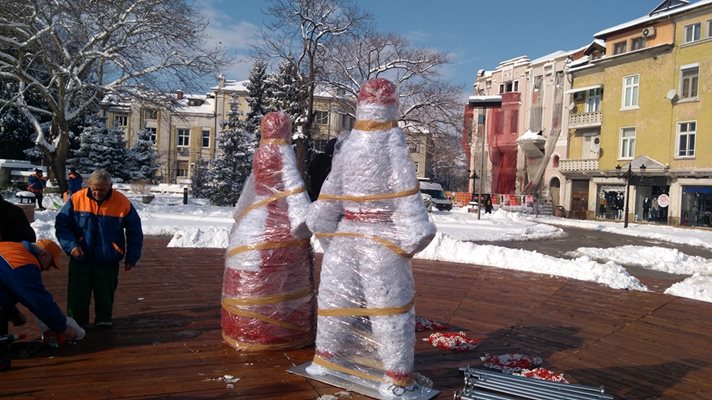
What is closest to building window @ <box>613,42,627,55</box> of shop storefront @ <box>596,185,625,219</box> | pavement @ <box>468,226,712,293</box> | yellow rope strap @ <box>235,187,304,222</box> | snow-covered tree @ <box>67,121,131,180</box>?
shop storefront @ <box>596,185,625,219</box>

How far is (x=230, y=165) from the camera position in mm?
34406

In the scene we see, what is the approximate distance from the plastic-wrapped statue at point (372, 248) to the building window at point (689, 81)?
112ft

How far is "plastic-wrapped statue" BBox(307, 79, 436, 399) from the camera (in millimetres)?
3676

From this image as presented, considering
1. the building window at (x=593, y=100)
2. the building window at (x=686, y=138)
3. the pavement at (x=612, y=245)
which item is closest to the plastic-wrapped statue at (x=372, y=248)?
the pavement at (x=612, y=245)

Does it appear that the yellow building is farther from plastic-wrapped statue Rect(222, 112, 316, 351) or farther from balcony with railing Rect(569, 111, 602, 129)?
plastic-wrapped statue Rect(222, 112, 316, 351)

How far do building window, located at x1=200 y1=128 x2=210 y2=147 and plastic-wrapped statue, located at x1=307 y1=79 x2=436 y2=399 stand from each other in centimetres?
6115

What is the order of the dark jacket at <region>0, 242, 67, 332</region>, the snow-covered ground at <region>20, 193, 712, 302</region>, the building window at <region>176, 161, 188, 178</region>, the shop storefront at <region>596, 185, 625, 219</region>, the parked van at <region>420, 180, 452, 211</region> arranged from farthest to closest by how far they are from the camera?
the building window at <region>176, 161, 188, 178</region>
the shop storefront at <region>596, 185, 625, 219</region>
the parked van at <region>420, 180, 452, 211</region>
the snow-covered ground at <region>20, 193, 712, 302</region>
the dark jacket at <region>0, 242, 67, 332</region>

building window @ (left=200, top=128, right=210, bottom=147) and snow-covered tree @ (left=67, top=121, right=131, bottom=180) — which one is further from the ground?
building window @ (left=200, top=128, right=210, bottom=147)

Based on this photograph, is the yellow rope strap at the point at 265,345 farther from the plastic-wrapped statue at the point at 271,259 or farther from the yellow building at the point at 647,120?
the yellow building at the point at 647,120

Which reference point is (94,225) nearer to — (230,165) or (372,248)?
(372,248)

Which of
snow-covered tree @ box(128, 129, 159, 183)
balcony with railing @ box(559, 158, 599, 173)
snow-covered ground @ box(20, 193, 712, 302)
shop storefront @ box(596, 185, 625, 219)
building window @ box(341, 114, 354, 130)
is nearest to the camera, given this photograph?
snow-covered ground @ box(20, 193, 712, 302)

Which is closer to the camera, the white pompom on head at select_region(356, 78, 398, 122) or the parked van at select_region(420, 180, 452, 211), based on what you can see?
the white pompom on head at select_region(356, 78, 398, 122)

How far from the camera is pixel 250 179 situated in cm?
481

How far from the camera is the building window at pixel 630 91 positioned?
115ft
